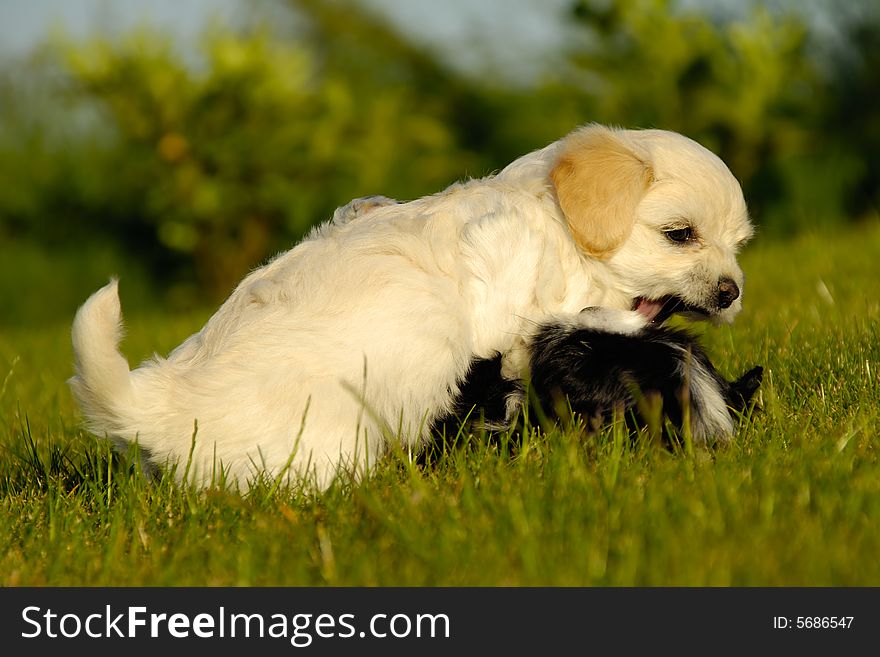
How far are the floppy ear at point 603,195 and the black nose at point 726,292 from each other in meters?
0.36

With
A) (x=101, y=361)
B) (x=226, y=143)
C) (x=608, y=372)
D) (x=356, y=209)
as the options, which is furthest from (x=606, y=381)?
(x=226, y=143)

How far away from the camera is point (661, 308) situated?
3.43 meters

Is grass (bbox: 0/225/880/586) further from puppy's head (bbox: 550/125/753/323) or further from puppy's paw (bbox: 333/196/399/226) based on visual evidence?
puppy's paw (bbox: 333/196/399/226)

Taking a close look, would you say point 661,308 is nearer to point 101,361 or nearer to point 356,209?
point 356,209

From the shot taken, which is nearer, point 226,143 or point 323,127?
point 226,143

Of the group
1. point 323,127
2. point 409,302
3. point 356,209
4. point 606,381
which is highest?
point 323,127

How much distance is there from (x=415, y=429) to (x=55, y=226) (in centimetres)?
805

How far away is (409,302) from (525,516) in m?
0.76

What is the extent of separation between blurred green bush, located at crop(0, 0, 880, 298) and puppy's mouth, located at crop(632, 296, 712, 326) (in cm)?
620

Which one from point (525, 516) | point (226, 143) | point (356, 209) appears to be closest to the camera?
point (525, 516)

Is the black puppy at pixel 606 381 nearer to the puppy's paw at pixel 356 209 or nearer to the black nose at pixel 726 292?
the black nose at pixel 726 292

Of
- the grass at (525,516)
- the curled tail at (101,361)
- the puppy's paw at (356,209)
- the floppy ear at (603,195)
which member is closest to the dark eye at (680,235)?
the floppy ear at (603,195)

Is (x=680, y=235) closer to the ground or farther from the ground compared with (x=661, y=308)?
farther from the ground

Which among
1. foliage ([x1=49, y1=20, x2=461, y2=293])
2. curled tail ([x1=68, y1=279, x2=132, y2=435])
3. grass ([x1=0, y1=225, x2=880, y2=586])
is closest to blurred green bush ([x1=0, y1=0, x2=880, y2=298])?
foliage ([x1=49, y1=20, x2=461, y2=293])
